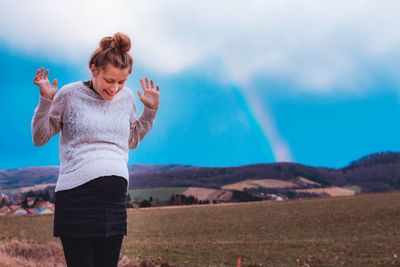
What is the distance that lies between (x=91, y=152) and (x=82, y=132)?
0.10m

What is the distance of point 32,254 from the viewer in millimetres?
8070

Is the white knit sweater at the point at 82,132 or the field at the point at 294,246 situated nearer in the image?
the white knit sweater at the point at 82,132

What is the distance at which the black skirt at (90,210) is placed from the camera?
7.55 ft

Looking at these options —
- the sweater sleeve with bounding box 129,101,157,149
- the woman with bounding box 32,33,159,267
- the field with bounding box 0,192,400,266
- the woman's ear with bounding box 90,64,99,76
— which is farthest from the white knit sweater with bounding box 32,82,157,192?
the field with bounding box 0,192,400,266

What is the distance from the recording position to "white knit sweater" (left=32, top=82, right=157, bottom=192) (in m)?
2.36

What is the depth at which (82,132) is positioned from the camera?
2.40 m

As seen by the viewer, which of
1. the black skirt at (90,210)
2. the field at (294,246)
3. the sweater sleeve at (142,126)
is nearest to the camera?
the black skirt at (90,210)

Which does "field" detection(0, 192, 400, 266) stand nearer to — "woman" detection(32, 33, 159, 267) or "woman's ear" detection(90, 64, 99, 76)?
"woman" detection(32, 33, 159, 267)

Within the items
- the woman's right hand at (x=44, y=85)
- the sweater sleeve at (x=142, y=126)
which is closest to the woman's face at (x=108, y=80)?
the woman's right hand at (x=44, y=85)

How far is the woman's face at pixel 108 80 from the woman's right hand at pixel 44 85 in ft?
0.63

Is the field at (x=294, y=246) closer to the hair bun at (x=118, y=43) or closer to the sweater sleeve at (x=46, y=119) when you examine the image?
the sweater sleeve at (x=46, y=119)

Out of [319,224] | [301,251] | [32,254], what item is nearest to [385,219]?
[319,224]

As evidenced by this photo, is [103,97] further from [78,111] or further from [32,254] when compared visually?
[32,254]

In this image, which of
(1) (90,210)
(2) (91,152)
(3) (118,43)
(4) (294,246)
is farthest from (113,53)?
(4) (294,246)
